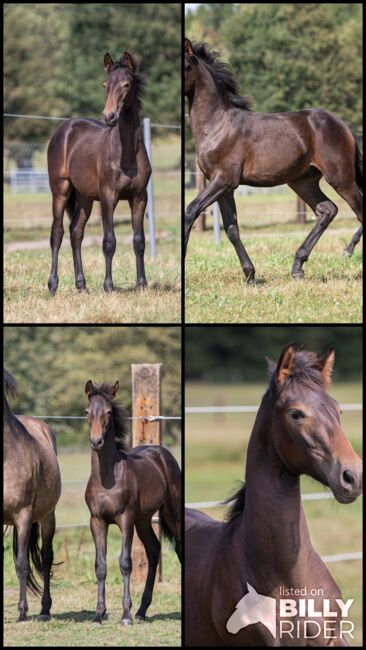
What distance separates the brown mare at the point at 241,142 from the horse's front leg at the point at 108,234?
497 millimetres

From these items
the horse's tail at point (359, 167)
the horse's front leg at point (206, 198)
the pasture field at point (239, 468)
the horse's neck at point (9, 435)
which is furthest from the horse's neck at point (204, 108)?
the pasture field at point (239, 468)

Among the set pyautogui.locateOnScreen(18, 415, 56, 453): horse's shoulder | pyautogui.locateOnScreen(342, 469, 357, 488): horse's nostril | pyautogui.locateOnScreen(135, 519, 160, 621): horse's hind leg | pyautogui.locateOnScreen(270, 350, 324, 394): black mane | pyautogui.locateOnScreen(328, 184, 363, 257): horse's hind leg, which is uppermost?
pyautogui.locateOnScreen(328, 184, 363, 257): horse's hind leg

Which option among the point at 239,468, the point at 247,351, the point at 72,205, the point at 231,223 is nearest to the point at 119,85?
the point at 231,223

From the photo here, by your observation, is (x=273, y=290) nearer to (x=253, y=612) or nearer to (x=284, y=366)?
(x=284, y=366)

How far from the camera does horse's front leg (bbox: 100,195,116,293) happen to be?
21.1 ft

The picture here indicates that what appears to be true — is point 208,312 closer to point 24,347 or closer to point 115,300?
point 115,300

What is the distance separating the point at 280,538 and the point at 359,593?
5.57 metres

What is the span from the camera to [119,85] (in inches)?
238

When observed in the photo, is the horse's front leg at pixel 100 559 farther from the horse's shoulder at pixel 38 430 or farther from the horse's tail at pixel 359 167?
the horse's tail at pixel 359 167

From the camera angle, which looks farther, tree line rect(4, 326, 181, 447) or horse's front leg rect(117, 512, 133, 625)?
tree line rect(4, 326, 181, 447)

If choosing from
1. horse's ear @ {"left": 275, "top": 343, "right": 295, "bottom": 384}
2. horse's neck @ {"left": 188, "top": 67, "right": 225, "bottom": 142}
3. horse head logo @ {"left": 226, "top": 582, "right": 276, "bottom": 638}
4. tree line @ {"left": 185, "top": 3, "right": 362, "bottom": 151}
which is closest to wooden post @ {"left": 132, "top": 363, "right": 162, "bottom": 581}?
horse's neck @ {"left": 188, "top": 67, "right": 225, "bottom": 142}

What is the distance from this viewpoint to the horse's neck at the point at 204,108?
6.44 m

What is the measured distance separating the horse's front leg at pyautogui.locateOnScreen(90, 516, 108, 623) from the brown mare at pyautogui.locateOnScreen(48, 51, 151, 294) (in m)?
1.58

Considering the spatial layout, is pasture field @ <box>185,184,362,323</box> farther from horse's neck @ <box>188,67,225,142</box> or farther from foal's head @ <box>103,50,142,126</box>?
foal's head @ <box>103,50,142,126</box>
